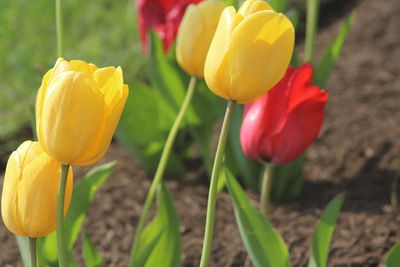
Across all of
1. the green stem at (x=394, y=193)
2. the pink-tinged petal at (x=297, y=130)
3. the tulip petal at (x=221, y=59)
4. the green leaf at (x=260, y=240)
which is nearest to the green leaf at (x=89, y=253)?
the green leaf at (x=260, y=240)

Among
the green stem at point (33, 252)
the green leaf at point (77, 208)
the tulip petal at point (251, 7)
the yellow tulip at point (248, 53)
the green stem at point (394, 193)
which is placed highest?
the tulip petal at point (251, 7)

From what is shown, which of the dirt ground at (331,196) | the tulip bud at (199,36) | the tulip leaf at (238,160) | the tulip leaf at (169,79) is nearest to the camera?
the tulip bud at (199,36)

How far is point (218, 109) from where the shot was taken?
7.46 ft

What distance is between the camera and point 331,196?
236 centimetres

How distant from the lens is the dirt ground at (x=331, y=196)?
208 cm

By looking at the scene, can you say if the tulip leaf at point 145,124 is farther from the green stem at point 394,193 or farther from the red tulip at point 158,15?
the green stem at point 394,193

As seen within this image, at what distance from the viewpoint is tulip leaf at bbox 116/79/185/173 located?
238 cm

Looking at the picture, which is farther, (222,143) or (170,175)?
(170,175)

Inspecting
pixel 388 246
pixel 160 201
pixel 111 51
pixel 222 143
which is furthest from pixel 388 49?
pixel 222 143

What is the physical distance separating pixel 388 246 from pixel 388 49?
1.59 metres

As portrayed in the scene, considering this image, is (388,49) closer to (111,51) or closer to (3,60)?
(111,51)

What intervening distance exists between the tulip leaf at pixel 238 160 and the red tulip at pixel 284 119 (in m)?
0.44

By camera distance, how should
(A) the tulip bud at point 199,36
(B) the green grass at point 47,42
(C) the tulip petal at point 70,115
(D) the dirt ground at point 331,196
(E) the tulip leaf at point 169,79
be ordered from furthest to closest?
(B) the green grass at point 47,42 < (E) the tulip leaf at point 169,79 < (D) the dirt ground at point 331,196 < (A) the tulip bud at point 199,36 < (C) the tulip petal at point 70,115

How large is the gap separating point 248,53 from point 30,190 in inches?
14.5
